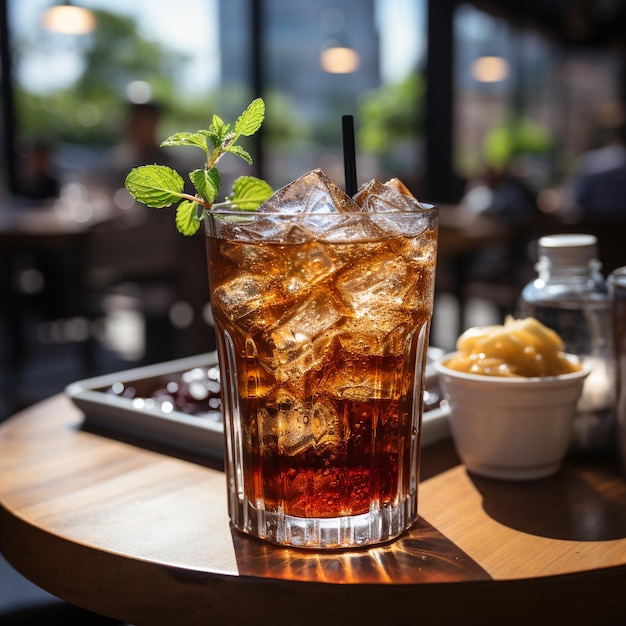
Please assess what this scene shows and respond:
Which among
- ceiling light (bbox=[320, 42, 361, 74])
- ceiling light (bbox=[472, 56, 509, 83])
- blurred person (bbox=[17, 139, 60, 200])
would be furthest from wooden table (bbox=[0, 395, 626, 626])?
ceiling light (bbox=[472, 56, 509, 83])

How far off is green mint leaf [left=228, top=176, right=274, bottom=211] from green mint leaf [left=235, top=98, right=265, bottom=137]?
0.28 ft

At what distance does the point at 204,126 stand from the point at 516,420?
3.95 m

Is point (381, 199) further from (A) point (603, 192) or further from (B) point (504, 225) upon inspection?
(A) point (603, 192)

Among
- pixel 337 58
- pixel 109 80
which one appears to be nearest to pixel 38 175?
pixel 109 80

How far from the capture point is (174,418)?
107 cm

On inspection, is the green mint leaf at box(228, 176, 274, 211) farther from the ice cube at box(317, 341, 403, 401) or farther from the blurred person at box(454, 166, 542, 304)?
the blurred person at box(454, 166, 542, 304)

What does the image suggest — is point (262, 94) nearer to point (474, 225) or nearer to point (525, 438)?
point (474, 225)

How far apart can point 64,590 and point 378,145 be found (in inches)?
306

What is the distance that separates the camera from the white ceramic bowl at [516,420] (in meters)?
0.94

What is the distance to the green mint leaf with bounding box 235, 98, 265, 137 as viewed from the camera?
0.84 meters

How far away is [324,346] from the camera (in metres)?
0.79

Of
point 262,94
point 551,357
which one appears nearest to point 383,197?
point 551,357

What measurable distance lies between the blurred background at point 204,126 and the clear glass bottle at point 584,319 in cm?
247

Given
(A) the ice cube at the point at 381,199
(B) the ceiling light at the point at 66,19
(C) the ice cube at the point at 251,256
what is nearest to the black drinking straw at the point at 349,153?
(A) the ice cube at the point at 381,199
